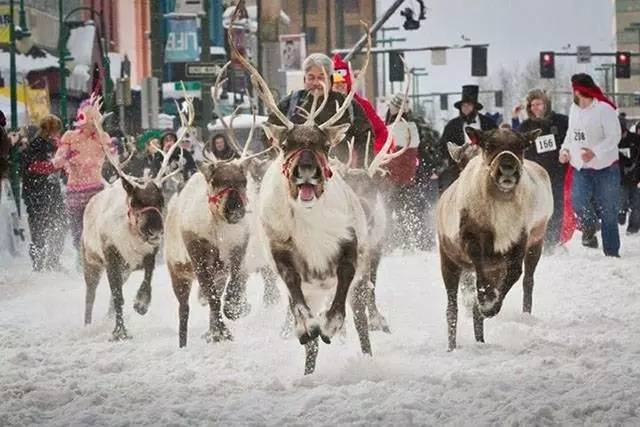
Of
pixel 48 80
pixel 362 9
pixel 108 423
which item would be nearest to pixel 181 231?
pixel 108 423

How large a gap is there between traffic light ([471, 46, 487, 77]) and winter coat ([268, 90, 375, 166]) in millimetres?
33045

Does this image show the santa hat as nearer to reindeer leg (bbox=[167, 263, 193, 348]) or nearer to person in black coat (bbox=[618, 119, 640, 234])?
reindeer leg (bbox=[167, 263, 193, 348])

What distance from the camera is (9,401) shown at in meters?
7.04

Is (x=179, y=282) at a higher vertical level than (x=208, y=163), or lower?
lower

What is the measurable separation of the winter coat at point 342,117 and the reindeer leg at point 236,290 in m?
0.91

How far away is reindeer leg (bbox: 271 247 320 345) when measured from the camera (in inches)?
296

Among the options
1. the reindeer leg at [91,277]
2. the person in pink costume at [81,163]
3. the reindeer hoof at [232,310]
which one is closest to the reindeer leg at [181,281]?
the reindeer hoof at [232,310]

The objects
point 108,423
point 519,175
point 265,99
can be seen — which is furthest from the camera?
point 519,175

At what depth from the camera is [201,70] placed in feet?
72.8

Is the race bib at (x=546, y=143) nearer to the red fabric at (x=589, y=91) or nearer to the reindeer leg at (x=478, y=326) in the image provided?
the red fabric at (x=589, y=91)

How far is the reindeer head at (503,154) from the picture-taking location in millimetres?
8664

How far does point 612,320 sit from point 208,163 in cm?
286

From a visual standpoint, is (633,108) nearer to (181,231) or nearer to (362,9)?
(362,9)

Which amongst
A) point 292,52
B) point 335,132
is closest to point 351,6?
point 292,52
